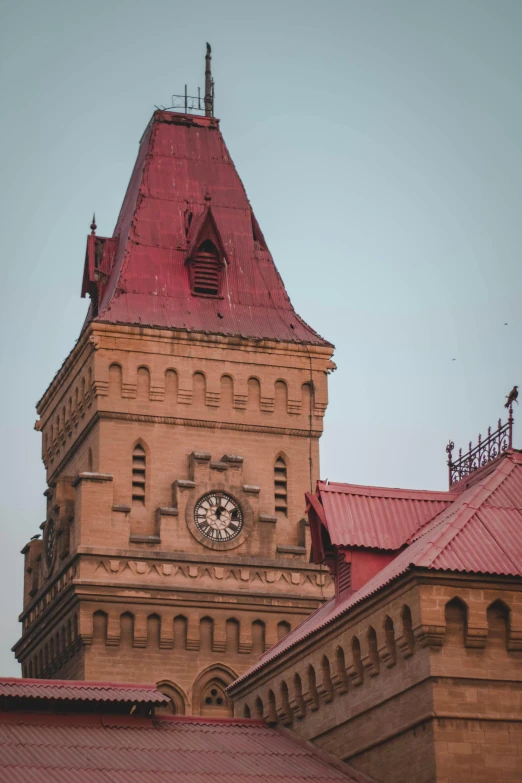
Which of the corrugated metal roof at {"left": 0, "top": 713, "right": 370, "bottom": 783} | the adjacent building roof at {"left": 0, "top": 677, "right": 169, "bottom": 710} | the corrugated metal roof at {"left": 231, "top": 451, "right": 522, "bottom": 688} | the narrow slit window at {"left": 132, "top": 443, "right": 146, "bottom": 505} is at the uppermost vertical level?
the narrow slit window at {"left": 132, "top": 443, "right": 146, "bottom": 505}

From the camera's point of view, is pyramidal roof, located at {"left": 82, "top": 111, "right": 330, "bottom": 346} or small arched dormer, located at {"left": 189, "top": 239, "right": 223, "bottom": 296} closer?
pyramidal roof, located at {"left": 82, "top": 111, "right": 330, "bottom": 346}

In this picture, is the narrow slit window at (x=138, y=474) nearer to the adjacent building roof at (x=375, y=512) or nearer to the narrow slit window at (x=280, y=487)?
the narrow slit window at (x=280, y=487)

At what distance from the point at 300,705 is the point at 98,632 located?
66.8 ft

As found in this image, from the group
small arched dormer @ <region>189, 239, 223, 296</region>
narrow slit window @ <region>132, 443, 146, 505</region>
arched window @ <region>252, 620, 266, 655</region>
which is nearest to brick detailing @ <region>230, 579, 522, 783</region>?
arched window @ <region>252, 620, 266, 655</region>

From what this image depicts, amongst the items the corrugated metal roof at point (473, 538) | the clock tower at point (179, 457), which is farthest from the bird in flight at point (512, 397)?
the clock tower at point (179, 457)

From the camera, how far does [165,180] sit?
72.4 meters

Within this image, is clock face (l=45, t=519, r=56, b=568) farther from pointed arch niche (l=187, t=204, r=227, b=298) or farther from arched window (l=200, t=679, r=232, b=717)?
pointed arch niche (l=187, t=204, r=227, b=298)

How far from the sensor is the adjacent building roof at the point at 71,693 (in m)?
40.9

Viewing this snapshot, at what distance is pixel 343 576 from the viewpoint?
145ft

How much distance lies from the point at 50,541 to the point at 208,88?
2060 centimetres

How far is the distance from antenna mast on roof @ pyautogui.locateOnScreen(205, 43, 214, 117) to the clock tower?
12.4 ft

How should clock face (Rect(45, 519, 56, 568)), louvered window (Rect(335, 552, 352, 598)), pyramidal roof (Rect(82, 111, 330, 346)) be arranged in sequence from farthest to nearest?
pyramidal roof (Rect(82, 111, 330, 346))
clock face (Rect(45, 519, 56, 568))
louvered window (Rect(335, 552, 352, 598))

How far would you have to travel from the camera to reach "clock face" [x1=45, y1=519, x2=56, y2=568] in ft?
224

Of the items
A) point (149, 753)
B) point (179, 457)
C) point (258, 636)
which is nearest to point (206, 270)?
point (179, 457)
